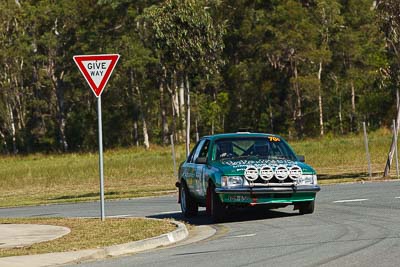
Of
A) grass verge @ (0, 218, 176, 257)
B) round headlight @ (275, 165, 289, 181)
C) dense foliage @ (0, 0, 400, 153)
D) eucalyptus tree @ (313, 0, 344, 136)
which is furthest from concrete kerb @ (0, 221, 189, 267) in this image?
eucalyptus tree @ (313, 0, 344, 136)

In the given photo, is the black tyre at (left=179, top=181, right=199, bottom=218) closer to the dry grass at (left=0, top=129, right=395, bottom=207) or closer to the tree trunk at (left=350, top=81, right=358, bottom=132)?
the dry grass at (left=0, top=129, right=395, bottom=207)

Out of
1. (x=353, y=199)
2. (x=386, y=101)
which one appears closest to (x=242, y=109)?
(x=386, y=101)

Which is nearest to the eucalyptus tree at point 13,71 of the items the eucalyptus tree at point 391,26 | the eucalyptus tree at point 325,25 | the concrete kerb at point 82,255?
the eucalyptus tree at point 325,25

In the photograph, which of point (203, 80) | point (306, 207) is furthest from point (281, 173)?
point (203, 80)

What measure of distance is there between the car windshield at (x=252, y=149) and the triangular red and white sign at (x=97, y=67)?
8.71 ft

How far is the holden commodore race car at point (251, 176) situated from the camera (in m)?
17.7

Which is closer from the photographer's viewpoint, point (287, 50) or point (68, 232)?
point (68, 232)

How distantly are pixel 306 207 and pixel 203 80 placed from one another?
52723mm

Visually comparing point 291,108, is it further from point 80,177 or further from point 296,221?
point 296,221

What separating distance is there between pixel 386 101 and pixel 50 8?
2573 cm

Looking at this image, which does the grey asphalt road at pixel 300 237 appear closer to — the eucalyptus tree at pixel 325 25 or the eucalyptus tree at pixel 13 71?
the eucalyptus tree at pixel 325 25

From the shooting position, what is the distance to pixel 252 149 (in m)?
19.1

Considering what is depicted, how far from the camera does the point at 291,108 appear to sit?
76.1 metres

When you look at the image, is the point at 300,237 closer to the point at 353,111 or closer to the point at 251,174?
the point at 251,174
